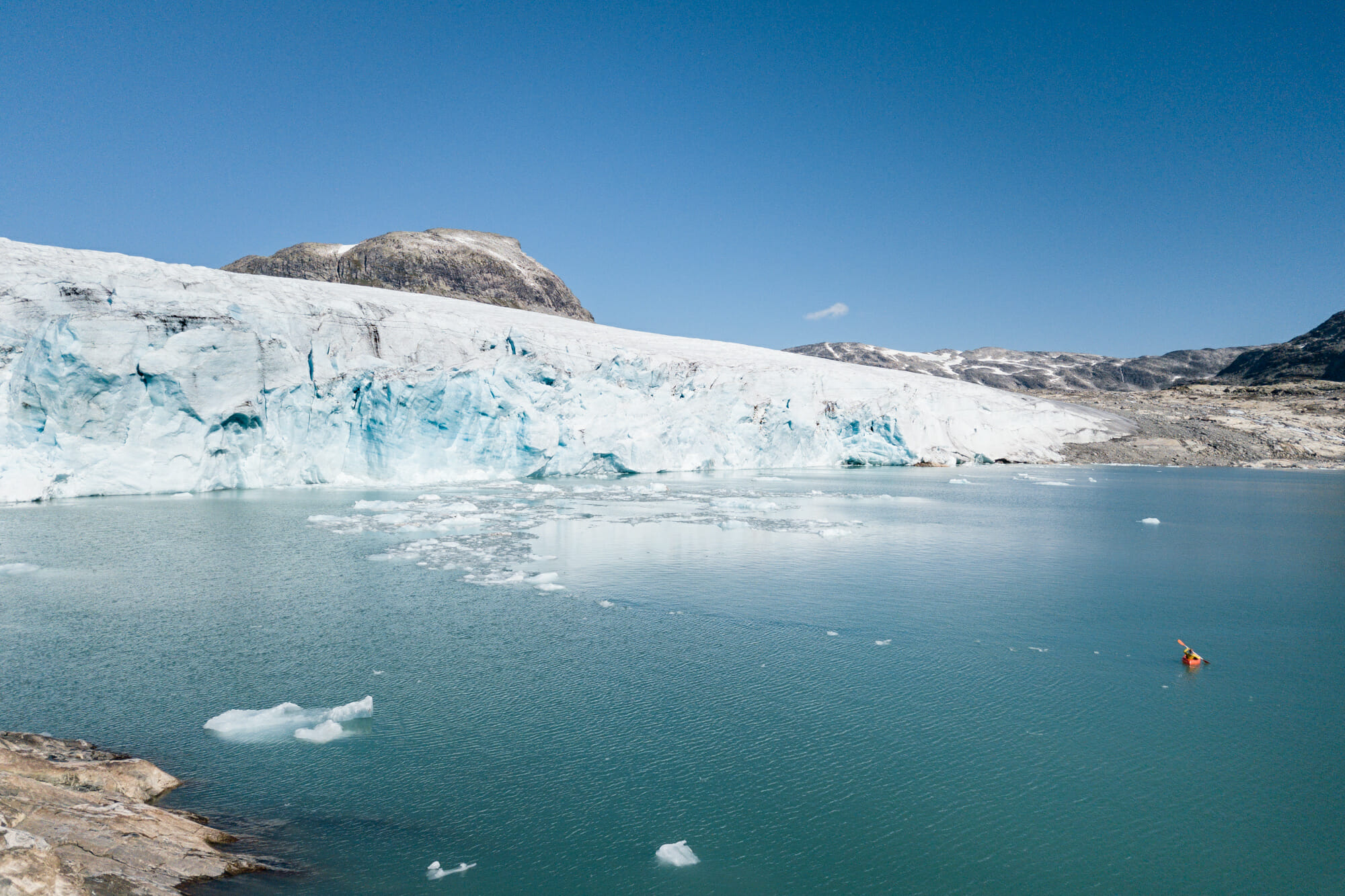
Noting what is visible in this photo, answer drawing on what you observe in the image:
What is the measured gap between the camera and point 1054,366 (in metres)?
100

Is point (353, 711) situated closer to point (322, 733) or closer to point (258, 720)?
point (322, 733)

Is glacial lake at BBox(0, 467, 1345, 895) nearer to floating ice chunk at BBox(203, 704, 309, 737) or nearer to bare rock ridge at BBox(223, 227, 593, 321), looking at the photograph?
floating ice chunk at BBox(203, 704, 309, 737)

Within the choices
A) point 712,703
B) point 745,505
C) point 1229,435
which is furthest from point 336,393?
point 1229,435

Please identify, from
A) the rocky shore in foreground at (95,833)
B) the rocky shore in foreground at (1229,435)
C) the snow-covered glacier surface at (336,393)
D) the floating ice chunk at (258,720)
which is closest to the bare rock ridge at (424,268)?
the snow-covered glacier surface at (336,393)

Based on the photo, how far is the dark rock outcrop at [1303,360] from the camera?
178ft

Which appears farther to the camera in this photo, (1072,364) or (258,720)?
(1072,364)

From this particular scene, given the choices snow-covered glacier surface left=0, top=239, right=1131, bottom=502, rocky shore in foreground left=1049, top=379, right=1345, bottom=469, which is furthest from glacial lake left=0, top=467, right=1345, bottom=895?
rocky shore in foreground left=1049, top=379, right=1345, bottom=469

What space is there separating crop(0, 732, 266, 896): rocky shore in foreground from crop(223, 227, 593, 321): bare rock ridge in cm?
3716

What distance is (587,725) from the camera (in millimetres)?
4262

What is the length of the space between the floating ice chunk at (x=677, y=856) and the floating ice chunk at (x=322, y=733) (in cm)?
204

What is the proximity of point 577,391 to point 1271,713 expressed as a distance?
1684cm

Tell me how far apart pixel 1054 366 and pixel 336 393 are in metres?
103

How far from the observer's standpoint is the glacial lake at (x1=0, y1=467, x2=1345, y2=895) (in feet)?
10.2

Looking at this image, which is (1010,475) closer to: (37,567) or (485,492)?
(485,492)
